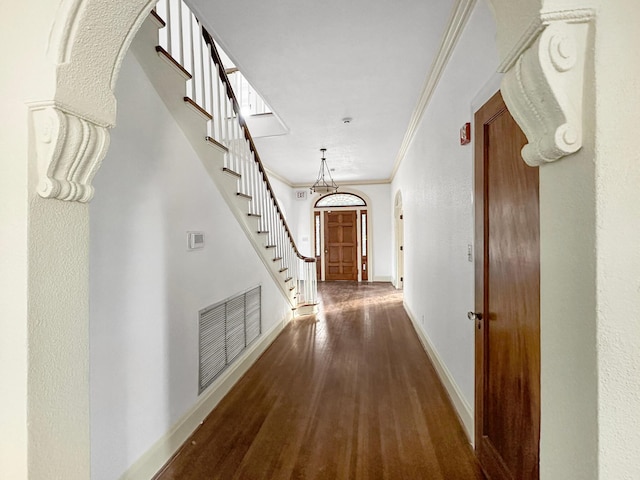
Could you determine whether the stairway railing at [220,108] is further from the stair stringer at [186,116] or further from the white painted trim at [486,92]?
the white painted trim at [486,92]

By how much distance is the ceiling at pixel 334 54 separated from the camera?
2004 mm

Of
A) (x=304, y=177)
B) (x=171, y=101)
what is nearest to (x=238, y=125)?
(x=171, y=101)

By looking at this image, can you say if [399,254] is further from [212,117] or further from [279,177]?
[212,117]

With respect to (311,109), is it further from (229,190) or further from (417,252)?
(417,252)

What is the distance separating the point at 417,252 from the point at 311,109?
7.36 feet

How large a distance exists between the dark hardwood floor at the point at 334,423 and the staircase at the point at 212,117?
4.44 feet

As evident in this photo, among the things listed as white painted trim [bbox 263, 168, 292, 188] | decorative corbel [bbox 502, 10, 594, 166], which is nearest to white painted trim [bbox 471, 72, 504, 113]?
decorative corbel [bbox 502, 10, 594, 166]

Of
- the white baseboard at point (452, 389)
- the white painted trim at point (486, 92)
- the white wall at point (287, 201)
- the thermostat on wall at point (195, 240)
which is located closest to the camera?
the white painted trim at point (486, 92)

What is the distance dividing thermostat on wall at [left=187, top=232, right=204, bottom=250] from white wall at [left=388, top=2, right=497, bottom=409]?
187 centimetres

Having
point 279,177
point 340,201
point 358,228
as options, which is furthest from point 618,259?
point 340,201

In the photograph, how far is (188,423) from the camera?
6.73 ft

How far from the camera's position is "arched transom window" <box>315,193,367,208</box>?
8543 mm

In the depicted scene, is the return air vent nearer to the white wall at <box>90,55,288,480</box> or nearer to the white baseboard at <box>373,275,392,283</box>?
the white wall at <box>90,55,288,480</box>

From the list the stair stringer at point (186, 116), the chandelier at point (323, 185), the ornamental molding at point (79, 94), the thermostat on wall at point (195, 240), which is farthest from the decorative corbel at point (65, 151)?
the chandelier at point (323, 185)
